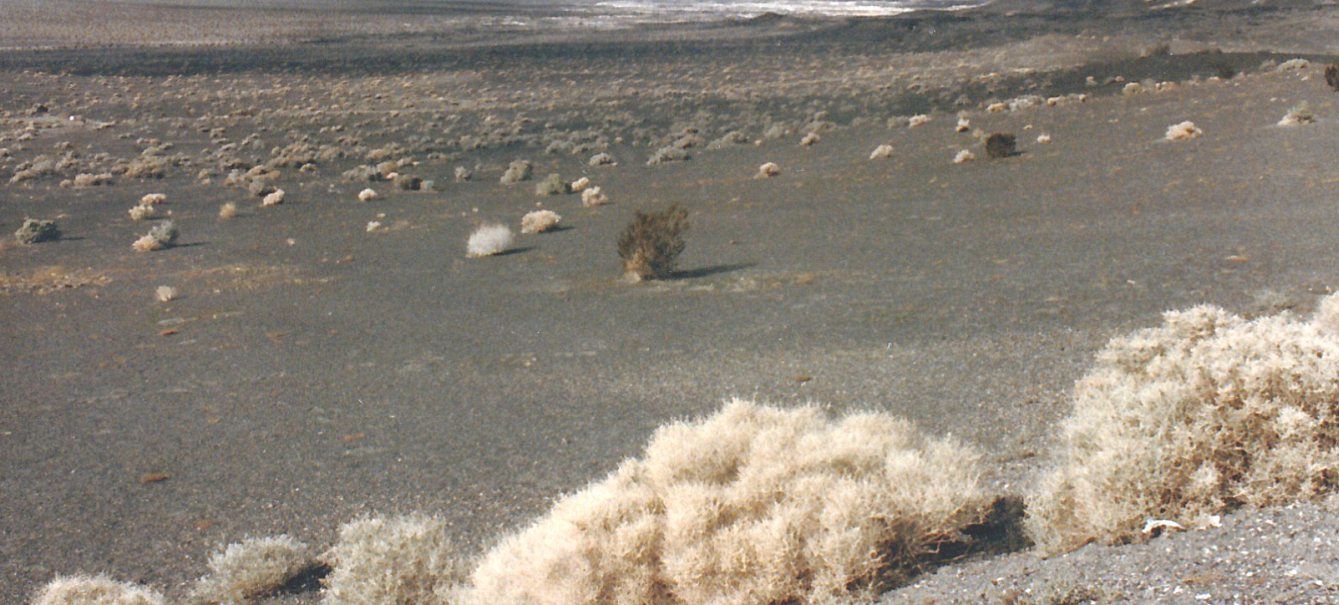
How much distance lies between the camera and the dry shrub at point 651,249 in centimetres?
1509

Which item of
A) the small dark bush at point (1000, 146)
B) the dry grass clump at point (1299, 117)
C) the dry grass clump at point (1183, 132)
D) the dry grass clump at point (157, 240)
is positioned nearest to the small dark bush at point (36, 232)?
the dry grass clump at point (157, 240)

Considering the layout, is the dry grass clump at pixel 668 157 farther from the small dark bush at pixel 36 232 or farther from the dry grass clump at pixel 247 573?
the dry grass clump at pixel 247 573

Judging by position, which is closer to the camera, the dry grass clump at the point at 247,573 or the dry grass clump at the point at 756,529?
the dry grass clump at the point at 756,529

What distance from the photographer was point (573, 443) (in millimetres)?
8188

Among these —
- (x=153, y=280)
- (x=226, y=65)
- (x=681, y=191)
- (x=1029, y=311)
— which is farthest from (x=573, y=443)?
(x=226, y=65)

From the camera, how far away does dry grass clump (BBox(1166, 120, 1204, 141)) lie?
22.0 m

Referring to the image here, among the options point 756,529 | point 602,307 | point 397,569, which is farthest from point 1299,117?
point 397,569

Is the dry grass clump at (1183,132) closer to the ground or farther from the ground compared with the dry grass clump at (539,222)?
farther from the ground

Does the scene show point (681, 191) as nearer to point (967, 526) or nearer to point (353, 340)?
point (353, 340)

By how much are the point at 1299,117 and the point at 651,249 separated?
14.1 metres

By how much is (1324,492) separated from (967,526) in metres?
1.40

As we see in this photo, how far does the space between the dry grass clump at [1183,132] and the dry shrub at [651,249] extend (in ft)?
40.4

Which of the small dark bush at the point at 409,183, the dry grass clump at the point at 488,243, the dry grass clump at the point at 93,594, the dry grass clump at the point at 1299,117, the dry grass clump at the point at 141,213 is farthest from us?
the small dark bush at the point at 409,183

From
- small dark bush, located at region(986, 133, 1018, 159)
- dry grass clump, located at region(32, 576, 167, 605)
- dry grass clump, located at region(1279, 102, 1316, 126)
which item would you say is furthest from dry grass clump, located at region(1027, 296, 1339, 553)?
small dark bush, located at region(986, 133, 1018, 159)
